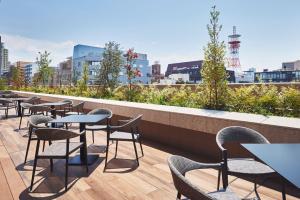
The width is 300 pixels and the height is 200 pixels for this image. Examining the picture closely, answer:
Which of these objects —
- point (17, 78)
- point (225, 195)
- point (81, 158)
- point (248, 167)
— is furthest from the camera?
point (17, 78)

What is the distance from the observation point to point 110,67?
41.2 ft

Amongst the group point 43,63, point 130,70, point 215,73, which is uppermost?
point 43,63

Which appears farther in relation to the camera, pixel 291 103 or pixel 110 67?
pixel 110 67

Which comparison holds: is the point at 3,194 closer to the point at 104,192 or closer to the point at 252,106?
the point at 104,192

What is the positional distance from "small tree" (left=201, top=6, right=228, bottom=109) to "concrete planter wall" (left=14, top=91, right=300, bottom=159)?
64 centimetres

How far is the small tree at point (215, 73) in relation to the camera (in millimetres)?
5250

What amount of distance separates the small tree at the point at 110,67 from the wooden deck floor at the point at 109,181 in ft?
23.8

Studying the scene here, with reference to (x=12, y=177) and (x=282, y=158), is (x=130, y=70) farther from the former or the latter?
(x=282, y=158)

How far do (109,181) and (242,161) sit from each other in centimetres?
185

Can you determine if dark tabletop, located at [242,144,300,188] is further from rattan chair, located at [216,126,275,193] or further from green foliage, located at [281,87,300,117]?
green foliage, located at [281,87,300,117]

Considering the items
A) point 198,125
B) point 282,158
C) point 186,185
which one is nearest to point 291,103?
point 198,125

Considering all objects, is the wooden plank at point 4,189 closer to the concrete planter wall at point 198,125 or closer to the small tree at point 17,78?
the concrete planter wall at point 198,125

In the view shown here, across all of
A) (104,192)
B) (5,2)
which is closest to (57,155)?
(104,192)

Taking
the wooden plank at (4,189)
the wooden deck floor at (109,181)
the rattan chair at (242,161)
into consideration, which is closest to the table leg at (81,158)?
the wooden deck floor at (109,181)
